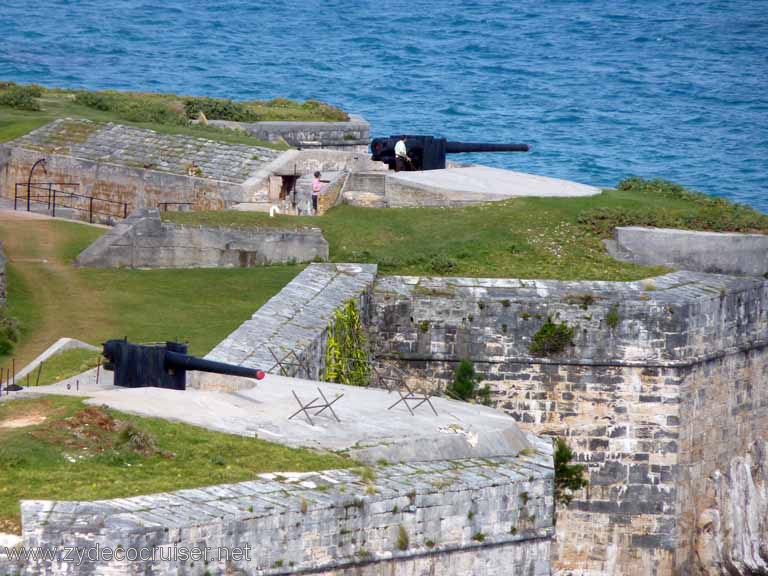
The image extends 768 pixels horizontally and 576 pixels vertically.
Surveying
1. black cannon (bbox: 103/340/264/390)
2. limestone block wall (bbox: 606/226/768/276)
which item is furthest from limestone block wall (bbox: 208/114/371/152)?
black cannon (bbox: 103/340/264/390)

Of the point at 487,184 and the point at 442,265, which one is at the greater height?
the point at 487,184

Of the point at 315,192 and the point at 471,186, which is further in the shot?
the point at 471,186

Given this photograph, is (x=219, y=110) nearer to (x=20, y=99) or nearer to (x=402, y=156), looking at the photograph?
(x=20, y=99)

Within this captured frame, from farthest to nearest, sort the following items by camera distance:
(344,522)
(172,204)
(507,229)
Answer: (172,204) < (507,229) < (344,522)

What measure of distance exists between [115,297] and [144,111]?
52.2ft

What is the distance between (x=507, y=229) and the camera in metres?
35.3

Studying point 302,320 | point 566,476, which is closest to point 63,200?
point 302,320

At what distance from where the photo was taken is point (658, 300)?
3069 centimetres

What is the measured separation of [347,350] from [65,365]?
567 centimetres

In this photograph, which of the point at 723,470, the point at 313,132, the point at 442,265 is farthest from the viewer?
the point at 313,132

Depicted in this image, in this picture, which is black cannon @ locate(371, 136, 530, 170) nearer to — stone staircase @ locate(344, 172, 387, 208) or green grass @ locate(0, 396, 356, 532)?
stone staircase @ locate(344, 172, 387, 208)

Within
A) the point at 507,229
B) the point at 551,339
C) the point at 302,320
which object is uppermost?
the point at 507,229

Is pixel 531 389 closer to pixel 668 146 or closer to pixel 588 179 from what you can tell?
pixel 588 179

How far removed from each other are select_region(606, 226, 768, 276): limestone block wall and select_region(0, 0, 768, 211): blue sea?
40946 millimetres
